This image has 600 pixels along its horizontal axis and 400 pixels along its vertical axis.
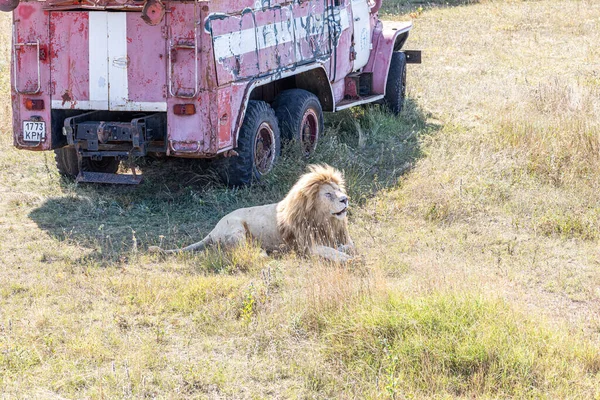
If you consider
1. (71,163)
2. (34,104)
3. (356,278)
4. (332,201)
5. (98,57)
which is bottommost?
(356,278)

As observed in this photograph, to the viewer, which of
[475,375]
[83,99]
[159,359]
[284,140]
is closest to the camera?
[475,375]

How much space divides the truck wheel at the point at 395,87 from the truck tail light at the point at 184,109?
4.74 m

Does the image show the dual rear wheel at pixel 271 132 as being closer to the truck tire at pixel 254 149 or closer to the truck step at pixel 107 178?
the truck tire at pixel 254 149

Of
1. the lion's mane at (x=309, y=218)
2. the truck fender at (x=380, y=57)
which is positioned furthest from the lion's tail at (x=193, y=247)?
the truck fender at (x=380, y=57)

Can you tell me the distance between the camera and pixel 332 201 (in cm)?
686

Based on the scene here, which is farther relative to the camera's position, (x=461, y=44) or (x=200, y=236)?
(x=461, y=44)

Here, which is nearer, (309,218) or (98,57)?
(309,218)

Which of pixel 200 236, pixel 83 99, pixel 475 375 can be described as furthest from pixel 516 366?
pixel 83 99

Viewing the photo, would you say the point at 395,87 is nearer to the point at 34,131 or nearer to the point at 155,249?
the point at 34,131

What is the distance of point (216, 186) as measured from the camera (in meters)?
8.73

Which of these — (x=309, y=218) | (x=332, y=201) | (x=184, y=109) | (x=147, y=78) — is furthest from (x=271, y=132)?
(x=332, y=201)

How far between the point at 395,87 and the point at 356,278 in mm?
6406

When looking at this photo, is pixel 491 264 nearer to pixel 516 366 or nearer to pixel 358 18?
pixel 516 366

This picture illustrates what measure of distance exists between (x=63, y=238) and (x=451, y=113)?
248 inches
